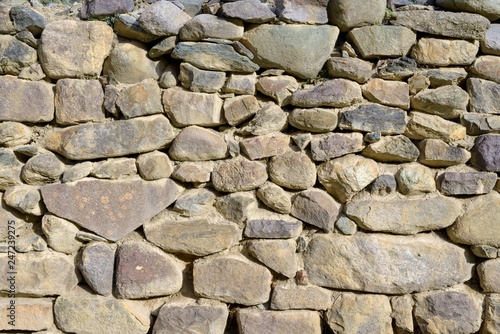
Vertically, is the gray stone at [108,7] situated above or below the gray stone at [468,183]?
above

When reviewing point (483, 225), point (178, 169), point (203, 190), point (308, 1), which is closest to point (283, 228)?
point (203, 190)

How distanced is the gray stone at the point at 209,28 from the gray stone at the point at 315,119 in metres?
0.46

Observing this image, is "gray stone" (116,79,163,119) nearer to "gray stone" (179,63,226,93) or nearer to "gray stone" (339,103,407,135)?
"gray stone" (179,63,226,93)

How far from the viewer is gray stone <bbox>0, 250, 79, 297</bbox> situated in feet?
6.47

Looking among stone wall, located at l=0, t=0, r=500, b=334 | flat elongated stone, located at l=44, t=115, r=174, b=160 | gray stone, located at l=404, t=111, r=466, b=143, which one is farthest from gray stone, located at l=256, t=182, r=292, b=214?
gray stone, located at l=404, t=111, r=466, b=143

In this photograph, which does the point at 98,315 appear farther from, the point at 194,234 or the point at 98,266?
the point at 194,234

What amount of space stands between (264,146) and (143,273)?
75 centimetres

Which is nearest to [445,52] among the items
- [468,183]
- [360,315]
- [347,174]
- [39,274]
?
[468,183]

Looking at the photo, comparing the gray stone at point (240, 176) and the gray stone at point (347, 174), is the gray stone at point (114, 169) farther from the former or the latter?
the gray stone at point (347, 174)

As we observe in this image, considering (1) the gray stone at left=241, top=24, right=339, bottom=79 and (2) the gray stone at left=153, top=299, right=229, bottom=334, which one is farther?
(1) the gray stone at left=241, top=24, right=339, bottom=79

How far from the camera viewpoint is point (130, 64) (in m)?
2.07

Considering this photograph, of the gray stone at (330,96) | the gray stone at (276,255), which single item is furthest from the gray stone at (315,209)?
the gray stone at (330,96)

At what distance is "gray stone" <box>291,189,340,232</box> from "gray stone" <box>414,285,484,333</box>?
51 cm

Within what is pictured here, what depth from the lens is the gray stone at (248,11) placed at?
2.02 meters
